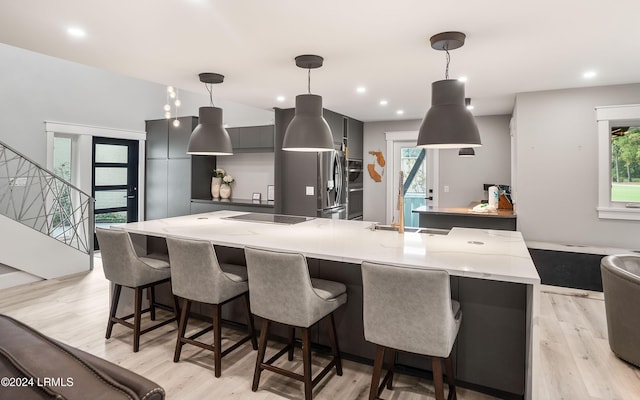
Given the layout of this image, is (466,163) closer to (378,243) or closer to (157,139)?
(378,243)

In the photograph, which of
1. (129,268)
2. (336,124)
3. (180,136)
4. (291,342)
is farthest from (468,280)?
(180,136)

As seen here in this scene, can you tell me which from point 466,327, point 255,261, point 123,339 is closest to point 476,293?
point 466,327

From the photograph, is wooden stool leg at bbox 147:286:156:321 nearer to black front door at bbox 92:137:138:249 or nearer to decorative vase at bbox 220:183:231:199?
decorative vase at bbox 220:183:231:199

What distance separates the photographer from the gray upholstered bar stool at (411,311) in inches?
72.7

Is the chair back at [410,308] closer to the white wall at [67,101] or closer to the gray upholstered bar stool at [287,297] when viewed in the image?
the gray upholstered bar stool at [287,297]

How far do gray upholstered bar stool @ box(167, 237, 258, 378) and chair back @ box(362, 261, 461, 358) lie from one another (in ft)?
3.52

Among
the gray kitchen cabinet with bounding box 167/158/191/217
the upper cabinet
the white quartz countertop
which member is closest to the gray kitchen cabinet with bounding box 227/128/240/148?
the upper cabinet

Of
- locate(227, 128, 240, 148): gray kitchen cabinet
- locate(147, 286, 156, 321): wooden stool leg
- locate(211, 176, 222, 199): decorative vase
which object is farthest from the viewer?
locate(211, 176, 222, 199): decorative vase

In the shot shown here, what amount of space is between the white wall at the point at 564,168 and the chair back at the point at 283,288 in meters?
3.55

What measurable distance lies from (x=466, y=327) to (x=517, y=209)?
2.87 m

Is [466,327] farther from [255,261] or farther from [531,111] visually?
[531,111]

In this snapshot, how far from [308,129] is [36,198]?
4.91 metres

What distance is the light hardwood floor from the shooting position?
241 cm

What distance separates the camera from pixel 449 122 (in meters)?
2.56
